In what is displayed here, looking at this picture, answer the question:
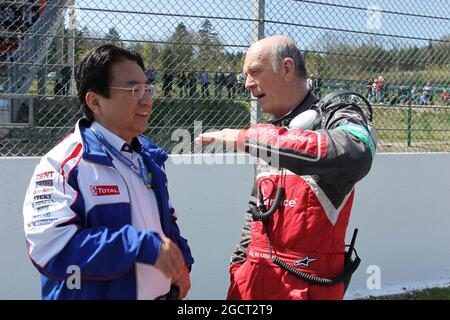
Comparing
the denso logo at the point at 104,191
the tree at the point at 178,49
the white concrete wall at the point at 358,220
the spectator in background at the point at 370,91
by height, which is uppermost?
the tree at the point at 178,49

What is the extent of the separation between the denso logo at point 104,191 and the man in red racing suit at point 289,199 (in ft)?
1.29

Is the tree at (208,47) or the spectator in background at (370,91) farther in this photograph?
the spectator in background at (370,91)

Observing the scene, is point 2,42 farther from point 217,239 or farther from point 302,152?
point 302,152

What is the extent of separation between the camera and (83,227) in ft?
5.86

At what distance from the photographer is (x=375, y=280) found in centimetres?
498

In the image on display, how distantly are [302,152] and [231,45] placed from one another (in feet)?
8.69

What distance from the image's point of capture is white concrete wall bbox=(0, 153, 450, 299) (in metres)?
3.76

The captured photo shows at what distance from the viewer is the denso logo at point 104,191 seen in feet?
5.93

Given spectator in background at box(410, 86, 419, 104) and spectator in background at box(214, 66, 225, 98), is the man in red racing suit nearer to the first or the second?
spectator in background at box(214, 66, 225, 98)

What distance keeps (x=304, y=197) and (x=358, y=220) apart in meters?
2.91

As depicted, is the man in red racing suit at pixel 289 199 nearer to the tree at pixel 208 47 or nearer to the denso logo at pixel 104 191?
the denso logo at pixel 104 191

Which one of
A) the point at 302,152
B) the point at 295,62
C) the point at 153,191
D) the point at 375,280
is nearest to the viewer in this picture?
the point at 302,152

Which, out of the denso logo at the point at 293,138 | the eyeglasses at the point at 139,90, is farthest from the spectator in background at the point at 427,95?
the eyeglasses at the point at 139,90
